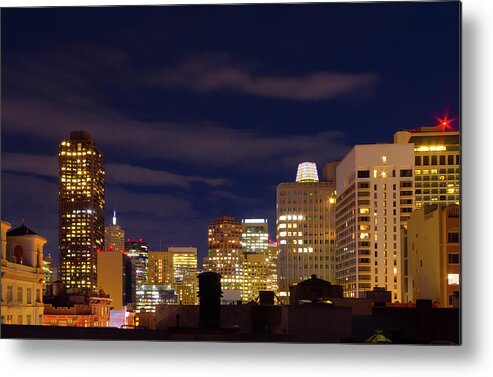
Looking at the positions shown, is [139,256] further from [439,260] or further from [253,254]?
[439,260]

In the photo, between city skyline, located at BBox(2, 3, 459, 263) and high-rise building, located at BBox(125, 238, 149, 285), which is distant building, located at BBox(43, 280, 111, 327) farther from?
high-rise building, located at BBox(125, 238, 149, 285)

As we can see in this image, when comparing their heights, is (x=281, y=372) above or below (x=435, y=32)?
below

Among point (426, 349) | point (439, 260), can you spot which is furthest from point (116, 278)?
point (426, 349)

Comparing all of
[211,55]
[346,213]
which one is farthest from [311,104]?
[346,213]

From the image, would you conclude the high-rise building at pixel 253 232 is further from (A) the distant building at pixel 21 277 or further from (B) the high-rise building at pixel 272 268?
(A) the distant building at pixel 21 277

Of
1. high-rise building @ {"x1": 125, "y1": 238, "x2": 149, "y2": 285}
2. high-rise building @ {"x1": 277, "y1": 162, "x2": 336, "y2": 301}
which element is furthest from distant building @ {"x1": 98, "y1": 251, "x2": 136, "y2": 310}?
high-rise building @ {"x1": 277, "y1": 162, "x2": 336, "y2": 301}

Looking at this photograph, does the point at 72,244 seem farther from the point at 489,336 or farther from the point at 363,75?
→ the point at 489,336

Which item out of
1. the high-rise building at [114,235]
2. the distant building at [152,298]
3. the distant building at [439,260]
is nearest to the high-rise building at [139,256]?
the high-rise building at [114,235]
